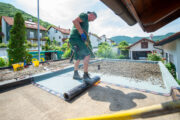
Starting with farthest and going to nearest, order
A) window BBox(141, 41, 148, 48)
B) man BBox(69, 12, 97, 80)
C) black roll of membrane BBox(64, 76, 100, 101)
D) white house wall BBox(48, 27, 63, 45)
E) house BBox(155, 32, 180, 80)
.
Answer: white house wall BBox(48, 27, 63, 45)
window BBox(141, 41, 148, 48)
house BBox(155, 32, 180, 80)
man BBox(69, 12, 97, 80)
black roll of membrane BBox(64, 76, 100, 101)

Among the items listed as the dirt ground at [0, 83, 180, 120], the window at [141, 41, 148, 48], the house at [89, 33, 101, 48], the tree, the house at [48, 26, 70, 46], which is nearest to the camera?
the dirt ground at [0, 83, 180, 120]

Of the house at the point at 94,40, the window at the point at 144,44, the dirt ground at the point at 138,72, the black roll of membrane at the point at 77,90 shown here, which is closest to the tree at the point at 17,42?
the dirt ground at the point at 138,72

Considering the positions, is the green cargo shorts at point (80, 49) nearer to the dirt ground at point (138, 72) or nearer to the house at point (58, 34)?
the dirt ground at point (138, 72)

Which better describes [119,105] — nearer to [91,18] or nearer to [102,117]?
[102,117]

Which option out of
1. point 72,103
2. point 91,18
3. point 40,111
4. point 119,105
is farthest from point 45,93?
point 91,18

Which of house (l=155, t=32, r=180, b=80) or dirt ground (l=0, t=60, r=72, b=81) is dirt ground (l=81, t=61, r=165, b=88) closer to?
house (l=155, t=32, r=180, b=80)

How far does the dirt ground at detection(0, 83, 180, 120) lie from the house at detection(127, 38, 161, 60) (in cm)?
2633

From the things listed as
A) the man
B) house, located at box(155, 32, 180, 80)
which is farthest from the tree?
house, located at box(155, 32, 180, 80)

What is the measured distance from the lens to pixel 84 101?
165 cm

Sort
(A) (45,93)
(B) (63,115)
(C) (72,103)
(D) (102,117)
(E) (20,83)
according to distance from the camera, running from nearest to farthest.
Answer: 1. (D) (102,117)
2. (B) (63,115)
3. (C) (72,103)
4. (A) (45,93)
5. (E) (20,83)

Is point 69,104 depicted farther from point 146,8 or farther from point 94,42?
point 94,42

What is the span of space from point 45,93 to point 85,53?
1.36m

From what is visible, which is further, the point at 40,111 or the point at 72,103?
the point at 72,103

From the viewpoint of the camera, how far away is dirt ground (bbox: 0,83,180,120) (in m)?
1.31
